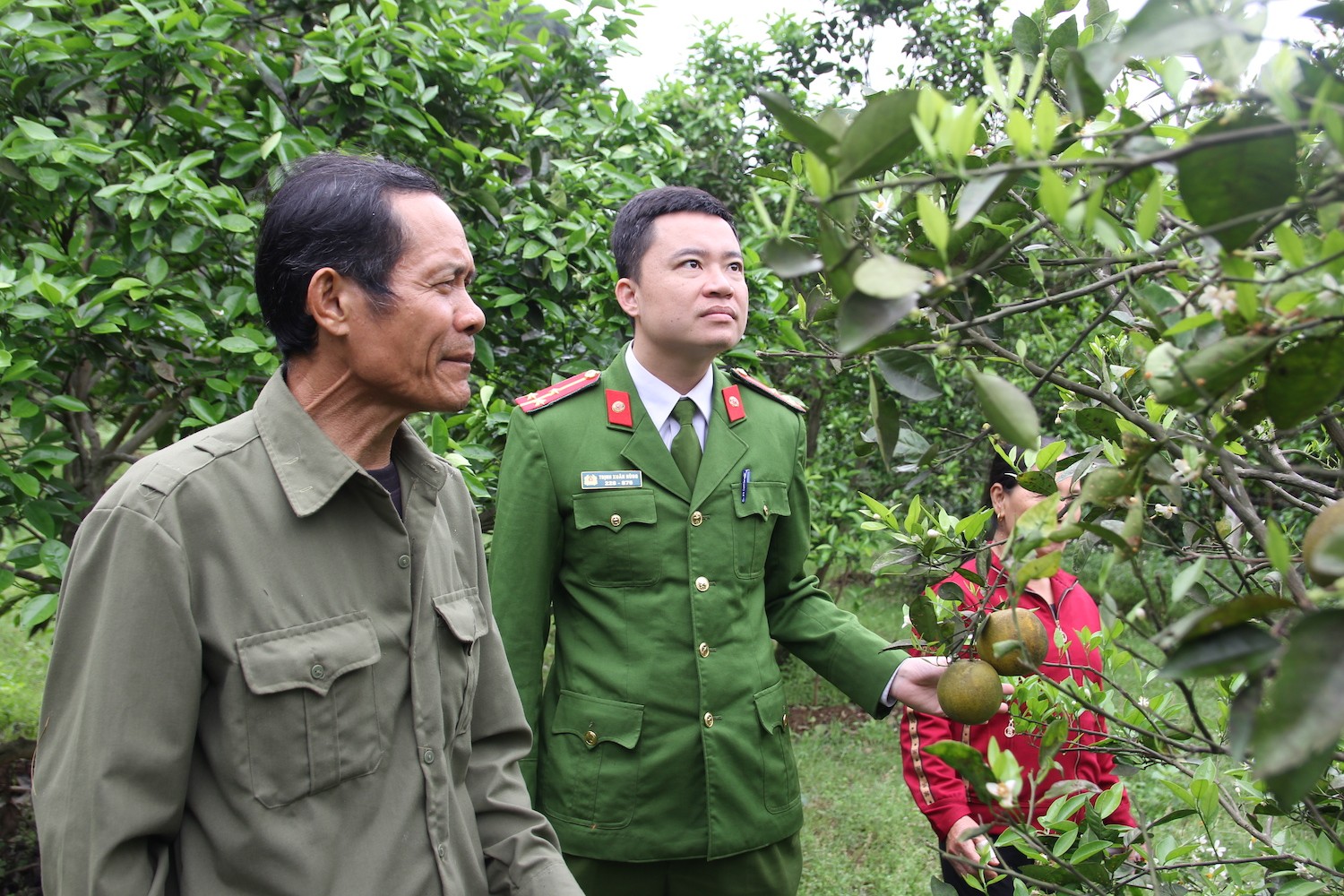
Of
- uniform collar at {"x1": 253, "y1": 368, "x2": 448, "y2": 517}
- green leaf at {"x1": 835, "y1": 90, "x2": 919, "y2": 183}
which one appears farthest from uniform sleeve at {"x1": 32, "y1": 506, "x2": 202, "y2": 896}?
green leaf at {"x1": 835, "y1": 90, "x2": 919, "y2": 183}

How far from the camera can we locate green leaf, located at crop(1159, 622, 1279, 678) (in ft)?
2.21

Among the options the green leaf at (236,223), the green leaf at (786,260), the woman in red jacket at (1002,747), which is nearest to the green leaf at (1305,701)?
the green leaf at (786,260)

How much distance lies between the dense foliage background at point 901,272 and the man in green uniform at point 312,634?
64cm

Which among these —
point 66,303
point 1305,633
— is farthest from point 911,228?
point 66,303

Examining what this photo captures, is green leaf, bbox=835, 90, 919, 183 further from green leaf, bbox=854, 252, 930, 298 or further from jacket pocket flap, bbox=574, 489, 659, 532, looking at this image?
jacket pocket flap, bbox=574, 489, 659, 532

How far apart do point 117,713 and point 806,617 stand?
5.41ft

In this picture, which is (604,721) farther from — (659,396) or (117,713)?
(117,713)

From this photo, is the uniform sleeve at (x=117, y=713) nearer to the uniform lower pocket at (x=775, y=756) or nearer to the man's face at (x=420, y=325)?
the man's face at (x=420, y=325)

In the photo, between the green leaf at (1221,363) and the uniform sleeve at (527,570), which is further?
the uniform sleeve at (527,570)

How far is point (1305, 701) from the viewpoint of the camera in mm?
653

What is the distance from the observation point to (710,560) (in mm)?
2449

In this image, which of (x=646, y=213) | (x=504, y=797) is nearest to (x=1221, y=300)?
(x=504, y=797)

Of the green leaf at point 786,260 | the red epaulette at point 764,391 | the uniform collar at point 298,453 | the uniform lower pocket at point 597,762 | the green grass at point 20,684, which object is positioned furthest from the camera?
the green grass at point 20,684

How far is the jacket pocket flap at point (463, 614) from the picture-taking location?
5.62ft
